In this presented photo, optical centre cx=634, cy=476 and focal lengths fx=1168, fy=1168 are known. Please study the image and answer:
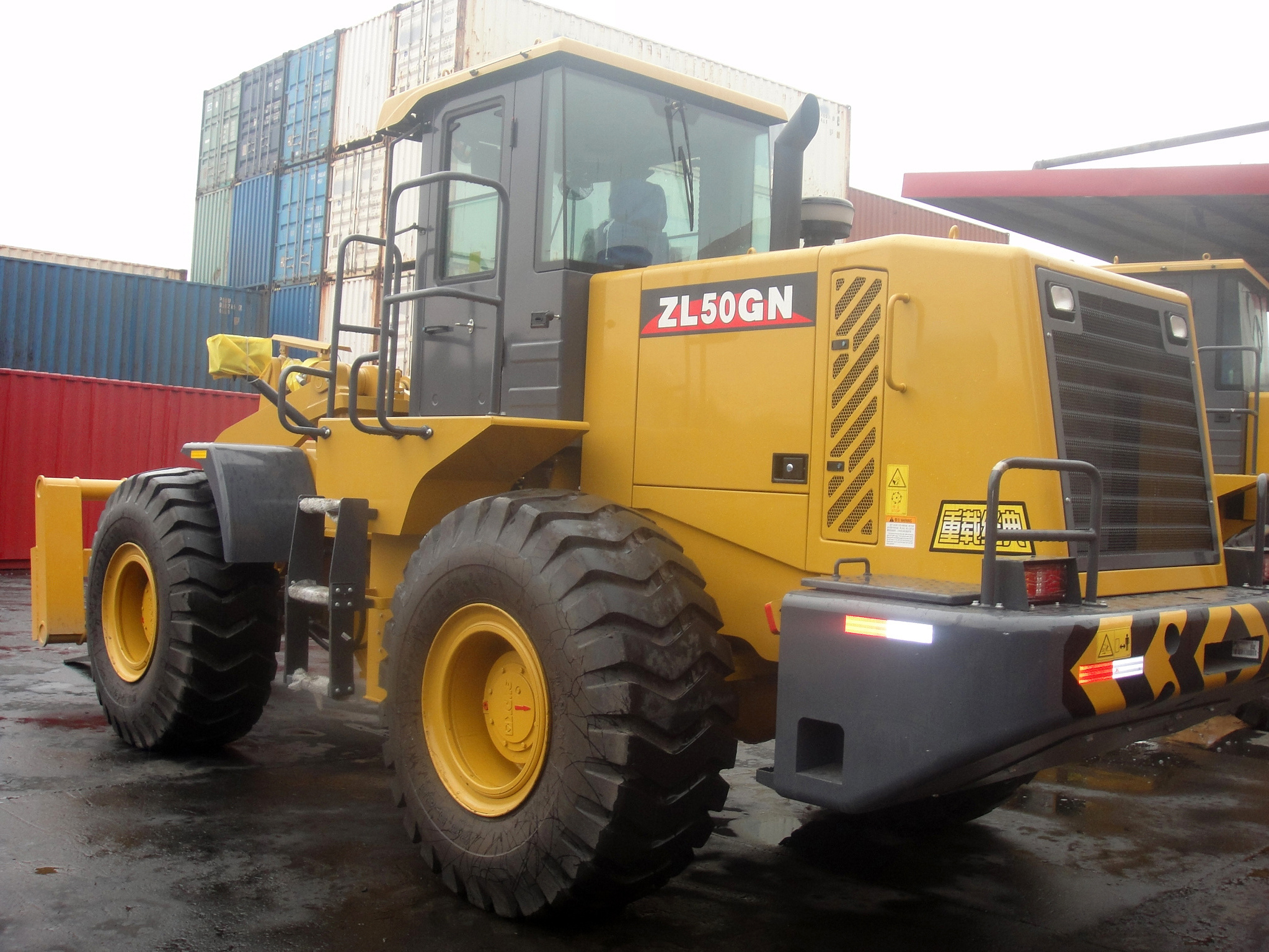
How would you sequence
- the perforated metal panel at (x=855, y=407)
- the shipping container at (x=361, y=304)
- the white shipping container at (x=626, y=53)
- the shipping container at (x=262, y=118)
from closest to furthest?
1. the perforated metal panel at (x=855, y=407)
2. the white shipping container at (x=626, y=53)
3. the shipping container at (x=361, y=304)
4. the shipping container at (x=262, y=118)

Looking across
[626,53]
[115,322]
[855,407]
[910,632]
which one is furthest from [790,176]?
[115,322]

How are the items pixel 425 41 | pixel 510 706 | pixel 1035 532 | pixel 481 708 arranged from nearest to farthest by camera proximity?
pixel 1035 532 < pixel 510 706 < pixel 481 708 < pixel 425 41

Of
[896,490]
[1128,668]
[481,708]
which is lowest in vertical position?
[481,708]

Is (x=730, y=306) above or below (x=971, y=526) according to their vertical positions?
above

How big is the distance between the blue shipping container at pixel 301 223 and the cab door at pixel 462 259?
15556mm

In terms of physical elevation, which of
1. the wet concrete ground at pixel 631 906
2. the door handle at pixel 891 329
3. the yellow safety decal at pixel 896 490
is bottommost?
the wet concrete ground at pixel 631 906

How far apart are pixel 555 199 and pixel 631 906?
262 cm

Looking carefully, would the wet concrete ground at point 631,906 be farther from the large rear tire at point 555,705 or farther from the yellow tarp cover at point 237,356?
the yellow tarp cover at point 237,356

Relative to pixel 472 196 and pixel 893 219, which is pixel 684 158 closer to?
pixel 472 196

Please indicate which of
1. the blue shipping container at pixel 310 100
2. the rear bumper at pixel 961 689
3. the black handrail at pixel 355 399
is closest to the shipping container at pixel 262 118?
the blue shipping container at pixel 310 100

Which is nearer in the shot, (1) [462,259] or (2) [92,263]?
(1) [462,259]

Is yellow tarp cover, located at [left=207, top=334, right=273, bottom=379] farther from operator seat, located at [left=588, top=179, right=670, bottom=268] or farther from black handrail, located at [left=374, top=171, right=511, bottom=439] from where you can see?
operator seat, located at [left=588, top=179, right=670, bottom=268]

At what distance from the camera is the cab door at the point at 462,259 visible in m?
4.79

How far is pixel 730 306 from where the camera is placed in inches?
163
